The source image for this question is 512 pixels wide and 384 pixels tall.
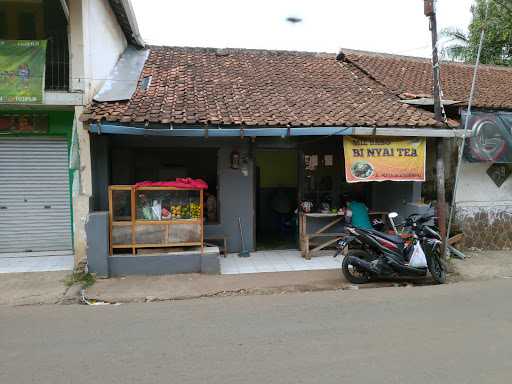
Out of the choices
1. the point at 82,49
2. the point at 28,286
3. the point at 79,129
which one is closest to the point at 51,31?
the point at 82,49

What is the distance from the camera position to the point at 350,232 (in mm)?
6980

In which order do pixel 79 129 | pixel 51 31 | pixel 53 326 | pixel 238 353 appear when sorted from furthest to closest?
pixel 51 31 < pixel 79 129 < pixel 53 326 < pixel 238 353

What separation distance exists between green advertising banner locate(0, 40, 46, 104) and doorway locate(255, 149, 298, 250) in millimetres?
5692

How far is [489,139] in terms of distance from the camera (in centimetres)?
927

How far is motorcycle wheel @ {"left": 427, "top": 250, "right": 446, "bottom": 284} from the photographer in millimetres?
7020

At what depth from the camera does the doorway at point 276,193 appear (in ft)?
37.4

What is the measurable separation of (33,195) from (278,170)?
6236mm

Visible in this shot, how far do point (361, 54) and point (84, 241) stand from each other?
1038 centimetres

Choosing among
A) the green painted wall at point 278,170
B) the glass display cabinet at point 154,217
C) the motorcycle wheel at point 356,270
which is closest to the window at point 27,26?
the glass display cabinet at point 154,217

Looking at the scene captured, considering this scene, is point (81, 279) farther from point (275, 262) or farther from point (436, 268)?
point (436, 268)

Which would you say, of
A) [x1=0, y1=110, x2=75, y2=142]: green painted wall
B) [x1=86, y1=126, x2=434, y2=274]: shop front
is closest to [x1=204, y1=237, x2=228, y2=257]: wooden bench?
[x1=86, y1=126, x2=434, y2=274]: shop front

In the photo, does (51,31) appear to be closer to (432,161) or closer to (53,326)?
(53,326)

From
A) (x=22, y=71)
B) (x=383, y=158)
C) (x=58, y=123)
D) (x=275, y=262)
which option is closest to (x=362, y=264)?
(x=275, y=262)

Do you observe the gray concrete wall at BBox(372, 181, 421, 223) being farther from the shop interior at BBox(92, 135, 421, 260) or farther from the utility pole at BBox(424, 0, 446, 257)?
the utility pole at BBox(424, 0, 446, 257)
